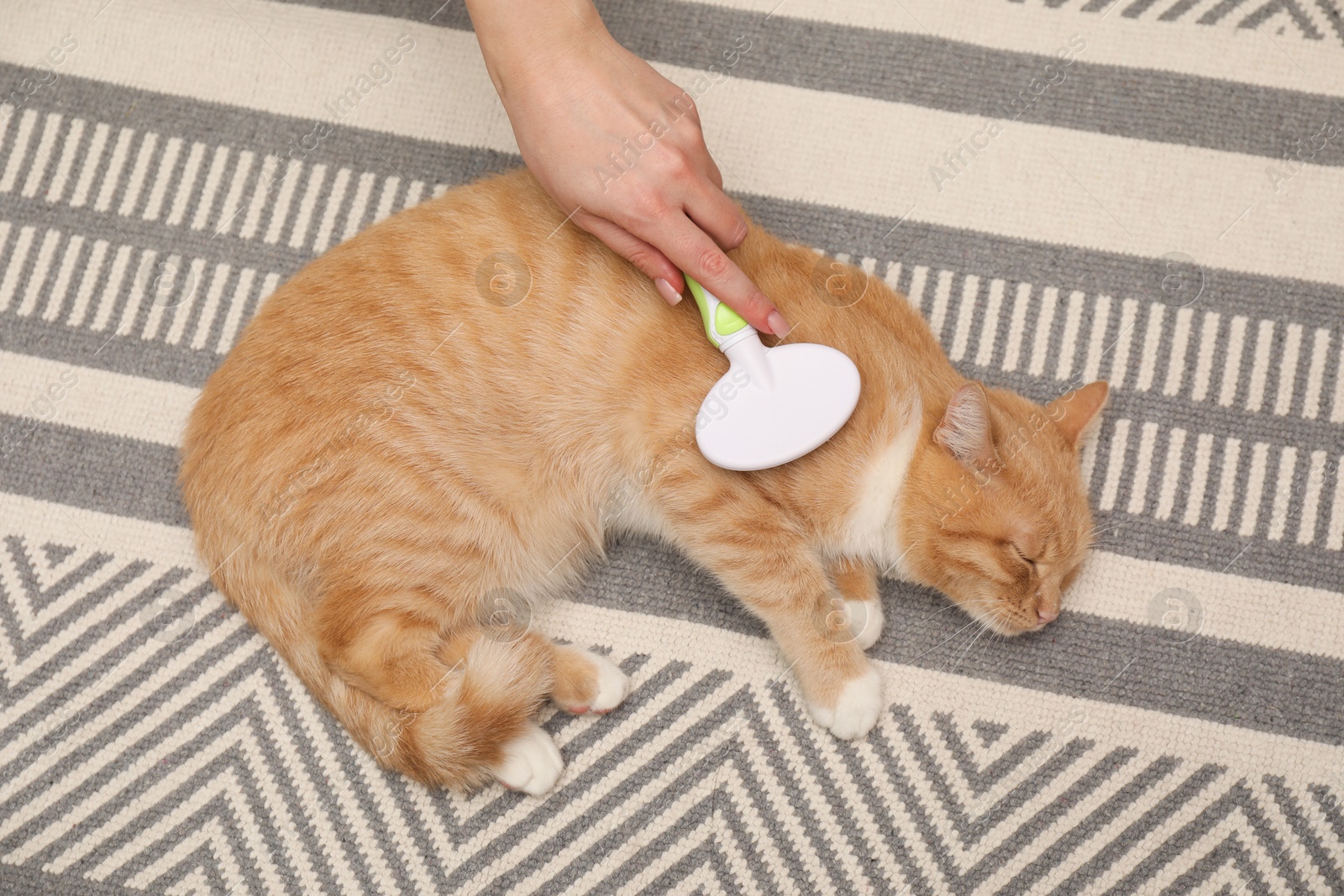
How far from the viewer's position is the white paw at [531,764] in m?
1.17

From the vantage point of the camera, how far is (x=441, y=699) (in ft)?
3.64

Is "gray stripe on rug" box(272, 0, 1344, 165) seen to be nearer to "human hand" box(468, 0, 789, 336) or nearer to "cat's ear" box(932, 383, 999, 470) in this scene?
"human hand" box(468, 0, 789, 336)

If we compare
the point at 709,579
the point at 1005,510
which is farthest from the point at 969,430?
the point at 709,579

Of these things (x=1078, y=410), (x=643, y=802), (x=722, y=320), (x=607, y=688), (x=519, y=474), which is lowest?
(x=643, y=802)

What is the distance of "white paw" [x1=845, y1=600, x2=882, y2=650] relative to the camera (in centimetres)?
122

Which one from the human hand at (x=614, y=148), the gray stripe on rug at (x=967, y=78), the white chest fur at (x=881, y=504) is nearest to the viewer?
the human hand at (x=614, y=148)

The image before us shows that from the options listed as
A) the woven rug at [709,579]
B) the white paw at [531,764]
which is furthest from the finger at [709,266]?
the white paw at [531,764]

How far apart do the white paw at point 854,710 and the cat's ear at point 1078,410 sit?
0.39 meters

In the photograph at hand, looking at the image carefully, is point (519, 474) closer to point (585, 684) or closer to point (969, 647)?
point (585, 684)

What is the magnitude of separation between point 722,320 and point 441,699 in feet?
1.80

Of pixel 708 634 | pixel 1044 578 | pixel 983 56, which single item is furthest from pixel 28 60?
pixel 1044 578

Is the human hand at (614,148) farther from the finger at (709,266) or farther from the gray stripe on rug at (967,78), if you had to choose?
the gray stripe on rug at (967,78)

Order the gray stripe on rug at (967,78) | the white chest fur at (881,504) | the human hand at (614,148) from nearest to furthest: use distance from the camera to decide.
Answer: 1. the human hand at (614,148)
2. the white chest fur at (881,504)
3. the gray stripe on rug at (967,78)

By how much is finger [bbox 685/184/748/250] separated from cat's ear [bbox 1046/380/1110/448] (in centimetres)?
46
